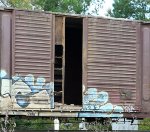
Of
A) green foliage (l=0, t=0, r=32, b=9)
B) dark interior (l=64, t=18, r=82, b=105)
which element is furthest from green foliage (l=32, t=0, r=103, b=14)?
dark interior (l=64, t=18, r=82, b=105)

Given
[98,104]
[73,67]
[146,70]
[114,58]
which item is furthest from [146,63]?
[73,67]

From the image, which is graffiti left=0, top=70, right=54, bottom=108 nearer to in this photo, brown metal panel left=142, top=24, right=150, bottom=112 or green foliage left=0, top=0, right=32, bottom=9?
brown metal panel left=142, top=24, right=150, bottom=112

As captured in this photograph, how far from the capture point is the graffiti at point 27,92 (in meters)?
9.80

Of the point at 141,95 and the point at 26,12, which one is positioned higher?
the point at 26,12

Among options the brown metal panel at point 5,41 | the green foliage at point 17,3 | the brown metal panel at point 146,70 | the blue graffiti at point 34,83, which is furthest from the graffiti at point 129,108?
the green foliage at point 17,3

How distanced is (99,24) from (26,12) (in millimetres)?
1978

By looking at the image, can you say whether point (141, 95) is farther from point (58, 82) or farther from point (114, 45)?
point (58, 82)

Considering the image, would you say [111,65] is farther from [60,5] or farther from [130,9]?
[130,9]

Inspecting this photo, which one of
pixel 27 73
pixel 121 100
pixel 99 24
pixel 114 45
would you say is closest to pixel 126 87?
pixel 121 100

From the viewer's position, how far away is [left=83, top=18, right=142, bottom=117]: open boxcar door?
10.7 meters

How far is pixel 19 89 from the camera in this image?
9906mm

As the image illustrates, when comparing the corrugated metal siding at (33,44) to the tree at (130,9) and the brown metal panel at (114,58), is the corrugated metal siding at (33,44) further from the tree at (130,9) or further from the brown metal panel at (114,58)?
the tree at (130,9)

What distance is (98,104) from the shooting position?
34.8 feet

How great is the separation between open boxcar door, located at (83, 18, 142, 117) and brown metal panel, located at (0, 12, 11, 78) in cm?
197
